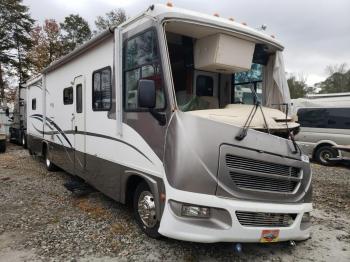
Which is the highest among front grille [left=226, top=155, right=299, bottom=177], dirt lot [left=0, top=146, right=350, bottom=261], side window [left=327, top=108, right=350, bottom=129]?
side window [left=327, top=108, right=350, bottom=129]

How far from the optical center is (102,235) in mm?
4902

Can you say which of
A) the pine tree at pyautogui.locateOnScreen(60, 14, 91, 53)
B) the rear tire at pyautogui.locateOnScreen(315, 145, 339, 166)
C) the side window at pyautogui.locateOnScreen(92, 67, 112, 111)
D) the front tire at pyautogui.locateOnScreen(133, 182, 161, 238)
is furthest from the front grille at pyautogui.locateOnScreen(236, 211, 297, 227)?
the pine tree at pyautogui.locateOnScreen(60, 14, 91, 53)

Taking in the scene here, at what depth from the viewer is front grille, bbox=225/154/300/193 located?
378 cm

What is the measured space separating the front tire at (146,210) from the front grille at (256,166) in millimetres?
1178

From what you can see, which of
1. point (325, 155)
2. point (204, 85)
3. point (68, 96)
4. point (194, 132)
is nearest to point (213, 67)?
point (204, 85)

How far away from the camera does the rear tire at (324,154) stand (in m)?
11.8

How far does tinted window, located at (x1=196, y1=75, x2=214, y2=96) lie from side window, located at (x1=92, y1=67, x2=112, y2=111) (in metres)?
1.39

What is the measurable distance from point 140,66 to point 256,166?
1973 millimetres

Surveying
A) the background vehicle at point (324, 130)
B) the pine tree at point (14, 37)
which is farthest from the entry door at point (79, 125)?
the pine tree at point (14, 37)

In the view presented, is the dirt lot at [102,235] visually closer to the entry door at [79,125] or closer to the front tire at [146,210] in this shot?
the front tire at [146,210]

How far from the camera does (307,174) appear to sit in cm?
438

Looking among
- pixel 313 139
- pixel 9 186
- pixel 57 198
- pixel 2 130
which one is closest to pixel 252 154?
pixel 57 198

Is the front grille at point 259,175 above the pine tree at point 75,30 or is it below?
below

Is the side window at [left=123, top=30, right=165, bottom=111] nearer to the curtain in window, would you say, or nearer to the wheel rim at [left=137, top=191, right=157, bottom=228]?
the wheel rim at [left=137, top=191, right=157, bottom=228]
